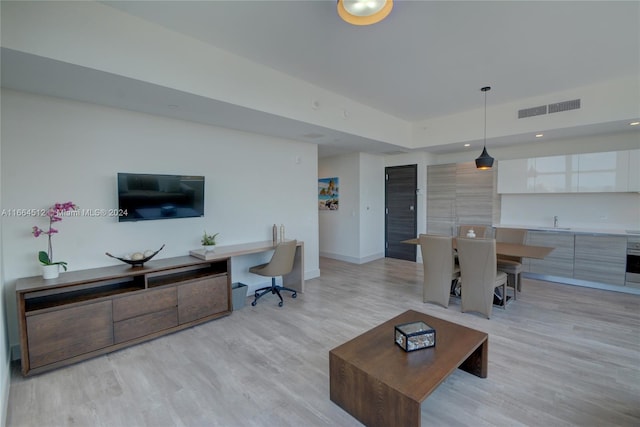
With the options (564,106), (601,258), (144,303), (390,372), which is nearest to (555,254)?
(601,258)

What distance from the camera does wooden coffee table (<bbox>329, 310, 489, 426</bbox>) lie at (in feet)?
5.46

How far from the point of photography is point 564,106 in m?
4.16

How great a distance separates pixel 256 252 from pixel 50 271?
6.88 ft

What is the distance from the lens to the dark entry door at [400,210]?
258 inches

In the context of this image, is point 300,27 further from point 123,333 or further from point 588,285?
point 588,285

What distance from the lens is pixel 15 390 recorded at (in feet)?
7.36

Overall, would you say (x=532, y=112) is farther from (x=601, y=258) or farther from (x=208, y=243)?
(x=208, y=243)

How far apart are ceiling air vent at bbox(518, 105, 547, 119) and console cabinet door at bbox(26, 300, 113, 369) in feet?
19.4

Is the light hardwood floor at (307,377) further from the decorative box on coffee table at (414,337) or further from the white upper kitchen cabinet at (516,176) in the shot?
the white upper kitchen cabinet at (516,176)

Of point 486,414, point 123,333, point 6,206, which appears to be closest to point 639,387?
point 486,414

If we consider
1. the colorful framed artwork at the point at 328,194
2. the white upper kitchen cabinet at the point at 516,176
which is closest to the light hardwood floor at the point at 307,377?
the white upper kitchen cabinet at the point at 516,176

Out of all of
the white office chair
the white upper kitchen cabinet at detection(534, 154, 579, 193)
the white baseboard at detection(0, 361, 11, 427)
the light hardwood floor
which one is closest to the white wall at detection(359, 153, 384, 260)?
the white office chair

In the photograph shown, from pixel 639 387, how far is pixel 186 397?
342 cm

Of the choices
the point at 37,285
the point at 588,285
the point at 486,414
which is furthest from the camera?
the point at 588,285
